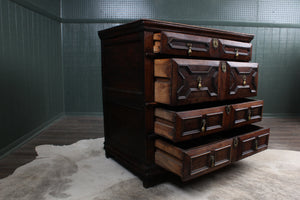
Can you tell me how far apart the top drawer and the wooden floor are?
1.38 m

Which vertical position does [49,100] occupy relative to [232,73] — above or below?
below

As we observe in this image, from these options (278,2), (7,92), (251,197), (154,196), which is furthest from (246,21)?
(7,92)

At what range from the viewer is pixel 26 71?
2.73 metres

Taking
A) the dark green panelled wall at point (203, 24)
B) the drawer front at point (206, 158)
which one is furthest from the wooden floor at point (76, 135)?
the drawer front at point (206, 158)

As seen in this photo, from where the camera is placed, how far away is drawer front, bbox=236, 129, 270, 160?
1.69 metres

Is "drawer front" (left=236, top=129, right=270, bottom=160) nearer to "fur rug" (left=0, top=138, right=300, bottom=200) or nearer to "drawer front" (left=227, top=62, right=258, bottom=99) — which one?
"fur rug" (left=0, top=138, right=300, bottom=200)

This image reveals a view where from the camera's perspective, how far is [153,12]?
3.81 m

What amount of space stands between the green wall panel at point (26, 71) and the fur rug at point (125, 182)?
26.7 inches

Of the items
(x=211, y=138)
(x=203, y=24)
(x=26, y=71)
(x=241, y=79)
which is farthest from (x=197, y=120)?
(x=203, y=24)

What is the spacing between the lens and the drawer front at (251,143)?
1691 millimetres

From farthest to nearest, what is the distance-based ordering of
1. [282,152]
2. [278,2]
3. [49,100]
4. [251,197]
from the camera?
[278,2]
[49,100]
[282,152]
[251,197]

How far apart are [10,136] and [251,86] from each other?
7.96 ft

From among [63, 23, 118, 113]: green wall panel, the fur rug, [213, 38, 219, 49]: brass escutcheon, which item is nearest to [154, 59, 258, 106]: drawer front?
[213, 38, 219, 49]: brass escutcheon

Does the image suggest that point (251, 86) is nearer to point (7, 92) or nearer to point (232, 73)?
point (232, 73)
